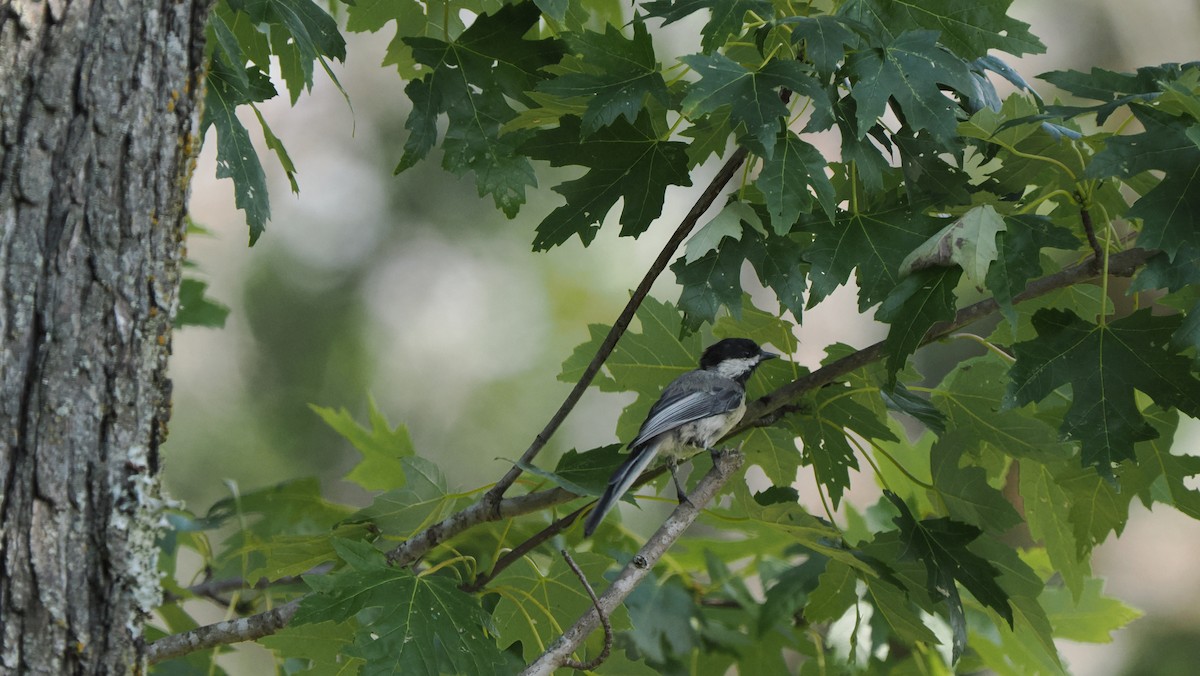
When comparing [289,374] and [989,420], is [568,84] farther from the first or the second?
[289,374]

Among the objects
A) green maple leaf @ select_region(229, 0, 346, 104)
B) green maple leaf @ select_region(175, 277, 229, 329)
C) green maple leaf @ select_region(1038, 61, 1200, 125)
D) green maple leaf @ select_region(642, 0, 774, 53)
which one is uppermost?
green maple leaf @ select_region(229, 0, 346, 104)

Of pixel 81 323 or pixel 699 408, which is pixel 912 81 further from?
pixel 81 323

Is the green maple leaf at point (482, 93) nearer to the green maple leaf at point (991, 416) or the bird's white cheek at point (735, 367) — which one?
the bird's white cheek at point (735, 367)

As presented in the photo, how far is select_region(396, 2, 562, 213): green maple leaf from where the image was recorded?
2.24m

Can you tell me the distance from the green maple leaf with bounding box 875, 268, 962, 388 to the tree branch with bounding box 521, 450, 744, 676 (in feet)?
1.51

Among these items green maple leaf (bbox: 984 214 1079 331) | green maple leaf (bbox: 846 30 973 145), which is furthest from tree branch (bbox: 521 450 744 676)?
green maple leaf (bbox: 846 30 973 145)

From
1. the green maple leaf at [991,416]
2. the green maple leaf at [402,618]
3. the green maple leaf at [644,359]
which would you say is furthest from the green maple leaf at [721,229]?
the green maple leaf at [402,618]

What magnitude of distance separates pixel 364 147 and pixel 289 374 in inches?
111

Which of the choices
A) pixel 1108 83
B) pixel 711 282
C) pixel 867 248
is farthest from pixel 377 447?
pixel 1108 83

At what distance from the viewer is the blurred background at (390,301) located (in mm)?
10352

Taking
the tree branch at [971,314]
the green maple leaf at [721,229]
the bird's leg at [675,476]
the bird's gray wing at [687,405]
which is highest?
the green maple leaf at [721,229]

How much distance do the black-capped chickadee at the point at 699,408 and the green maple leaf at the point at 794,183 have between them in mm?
670

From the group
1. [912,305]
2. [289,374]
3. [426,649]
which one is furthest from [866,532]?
[289,374]

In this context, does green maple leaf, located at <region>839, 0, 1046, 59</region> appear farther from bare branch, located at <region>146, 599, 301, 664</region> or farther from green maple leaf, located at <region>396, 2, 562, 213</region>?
bare branch, located at <region>146, 599, 301, 664</region>
